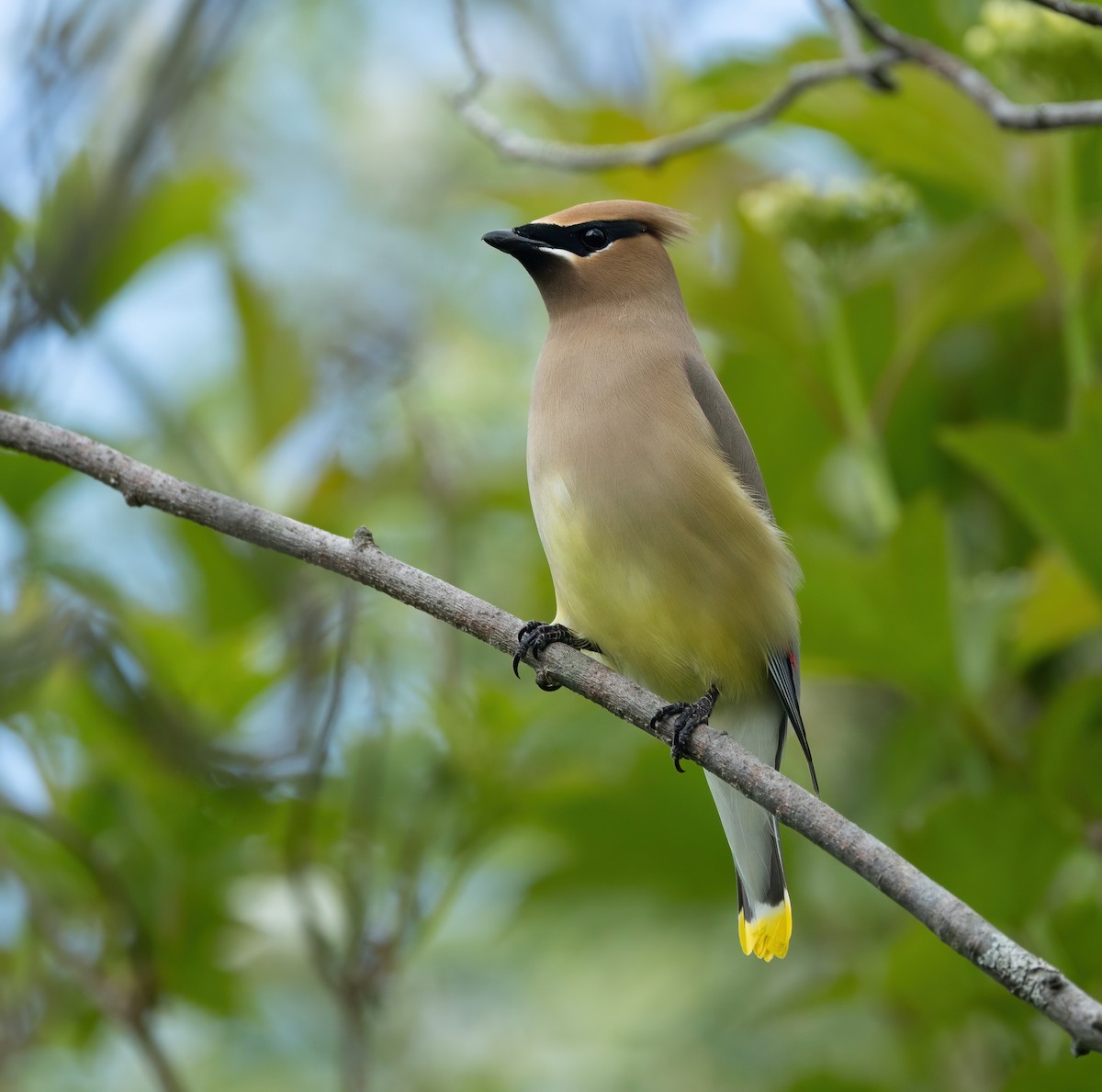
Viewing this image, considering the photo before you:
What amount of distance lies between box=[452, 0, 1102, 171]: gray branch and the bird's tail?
1.19m

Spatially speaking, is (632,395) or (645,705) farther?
(632,395)

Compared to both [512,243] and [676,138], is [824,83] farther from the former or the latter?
[512,243]

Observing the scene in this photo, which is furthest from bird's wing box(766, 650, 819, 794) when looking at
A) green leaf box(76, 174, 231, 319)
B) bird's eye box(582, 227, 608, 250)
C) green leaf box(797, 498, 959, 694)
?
green leaf box(76, 174, 231, 319)

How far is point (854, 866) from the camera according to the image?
1.94m

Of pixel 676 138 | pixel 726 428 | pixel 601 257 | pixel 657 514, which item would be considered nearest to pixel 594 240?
pixel 601 257

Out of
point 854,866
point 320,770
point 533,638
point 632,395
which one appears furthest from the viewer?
point 632,395

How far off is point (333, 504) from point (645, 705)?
1478 millimetres

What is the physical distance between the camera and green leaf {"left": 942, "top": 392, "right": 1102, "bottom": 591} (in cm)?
272

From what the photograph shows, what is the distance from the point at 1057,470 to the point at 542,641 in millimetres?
1002

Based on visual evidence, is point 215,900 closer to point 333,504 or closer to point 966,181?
point 333,504

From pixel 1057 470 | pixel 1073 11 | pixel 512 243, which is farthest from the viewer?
pixel 512 243

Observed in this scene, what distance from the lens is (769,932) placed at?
10.3 ft

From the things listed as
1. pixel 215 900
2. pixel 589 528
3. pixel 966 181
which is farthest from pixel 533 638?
pixel 966 181

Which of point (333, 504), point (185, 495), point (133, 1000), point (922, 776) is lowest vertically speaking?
point (922, 776)
